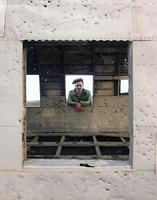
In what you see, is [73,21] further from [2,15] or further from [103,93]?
[103,93]

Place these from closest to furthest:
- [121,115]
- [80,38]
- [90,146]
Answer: [80,38] → [90,146] → [121,115]

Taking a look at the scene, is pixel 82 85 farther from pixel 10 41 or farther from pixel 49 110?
pixel 10 41

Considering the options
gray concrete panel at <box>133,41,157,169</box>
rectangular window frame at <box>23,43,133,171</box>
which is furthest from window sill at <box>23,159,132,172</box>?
gray concrete panel at <box>133,41,157,169</box>

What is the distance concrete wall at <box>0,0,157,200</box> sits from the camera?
15.2 ft

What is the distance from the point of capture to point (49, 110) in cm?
1112

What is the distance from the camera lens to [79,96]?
1044 centimetres

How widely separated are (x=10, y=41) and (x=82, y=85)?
5.72m

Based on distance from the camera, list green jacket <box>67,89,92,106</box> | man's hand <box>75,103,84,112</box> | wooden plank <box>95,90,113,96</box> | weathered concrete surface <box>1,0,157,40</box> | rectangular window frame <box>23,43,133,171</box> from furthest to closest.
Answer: wooden plank <box>95,90,113,96</box>, man's hand <box>75,103,84,112</box>, green jacket <box>67,89,92,106</box>, rectangular window frame <box>23,43,133,171</box>, weathered concrete surface <box>1,0,157,40</box>

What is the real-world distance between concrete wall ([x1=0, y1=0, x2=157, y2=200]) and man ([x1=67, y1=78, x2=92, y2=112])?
18.3 ft

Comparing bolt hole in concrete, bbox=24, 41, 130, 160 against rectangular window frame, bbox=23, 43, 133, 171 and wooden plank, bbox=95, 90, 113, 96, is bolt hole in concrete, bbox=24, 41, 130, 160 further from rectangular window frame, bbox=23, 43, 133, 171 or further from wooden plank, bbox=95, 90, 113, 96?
rectangular window frame, bbox=23, 43, 133, 171

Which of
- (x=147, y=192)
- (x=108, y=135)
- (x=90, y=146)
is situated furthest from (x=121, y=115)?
(x=147, y=192)

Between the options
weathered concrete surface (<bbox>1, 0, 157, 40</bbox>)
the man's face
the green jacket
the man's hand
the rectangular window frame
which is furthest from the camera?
the man's hand

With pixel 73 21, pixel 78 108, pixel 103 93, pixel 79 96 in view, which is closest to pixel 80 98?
pixel 79 96

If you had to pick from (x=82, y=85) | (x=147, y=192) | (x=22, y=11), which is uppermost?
(x=22, y=11)
